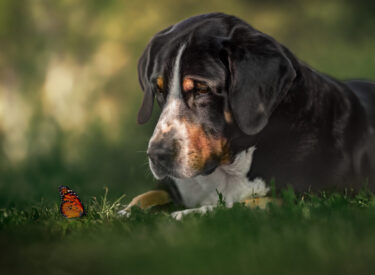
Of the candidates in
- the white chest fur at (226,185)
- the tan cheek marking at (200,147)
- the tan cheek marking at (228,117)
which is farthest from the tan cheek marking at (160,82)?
the white chest fur at (226,185)

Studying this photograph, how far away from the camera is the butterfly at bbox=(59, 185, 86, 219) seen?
4070 millimetres

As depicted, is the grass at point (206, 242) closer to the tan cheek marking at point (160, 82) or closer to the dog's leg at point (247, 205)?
the dog's leg at point (247, 205)

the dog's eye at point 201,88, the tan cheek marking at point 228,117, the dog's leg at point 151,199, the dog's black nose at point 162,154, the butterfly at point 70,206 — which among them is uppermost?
the dog's eye at point 201,88

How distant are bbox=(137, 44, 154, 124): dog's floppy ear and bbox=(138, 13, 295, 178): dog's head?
34 cm

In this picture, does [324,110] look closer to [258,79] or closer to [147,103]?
[258,79]

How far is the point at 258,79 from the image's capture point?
13.7 feet

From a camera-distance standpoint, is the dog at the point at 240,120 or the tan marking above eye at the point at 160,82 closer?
the dog at the point at 240,120

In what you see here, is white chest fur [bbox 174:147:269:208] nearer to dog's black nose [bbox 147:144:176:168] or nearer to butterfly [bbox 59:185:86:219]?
dog's black nose [bbox 147:144:176:168]

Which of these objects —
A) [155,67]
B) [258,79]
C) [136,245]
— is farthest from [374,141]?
[136,245]

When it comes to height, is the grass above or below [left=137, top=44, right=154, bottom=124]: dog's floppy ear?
below

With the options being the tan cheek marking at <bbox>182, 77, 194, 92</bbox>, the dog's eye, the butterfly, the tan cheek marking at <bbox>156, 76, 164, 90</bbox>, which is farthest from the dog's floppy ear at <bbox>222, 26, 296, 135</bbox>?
the butterfly

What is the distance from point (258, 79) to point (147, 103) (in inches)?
42.6

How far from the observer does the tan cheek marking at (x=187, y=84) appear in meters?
4.14

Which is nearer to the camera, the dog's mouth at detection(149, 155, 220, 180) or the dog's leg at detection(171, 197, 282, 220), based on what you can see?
the dog's leg at detection(171, 197, 282, 220)
